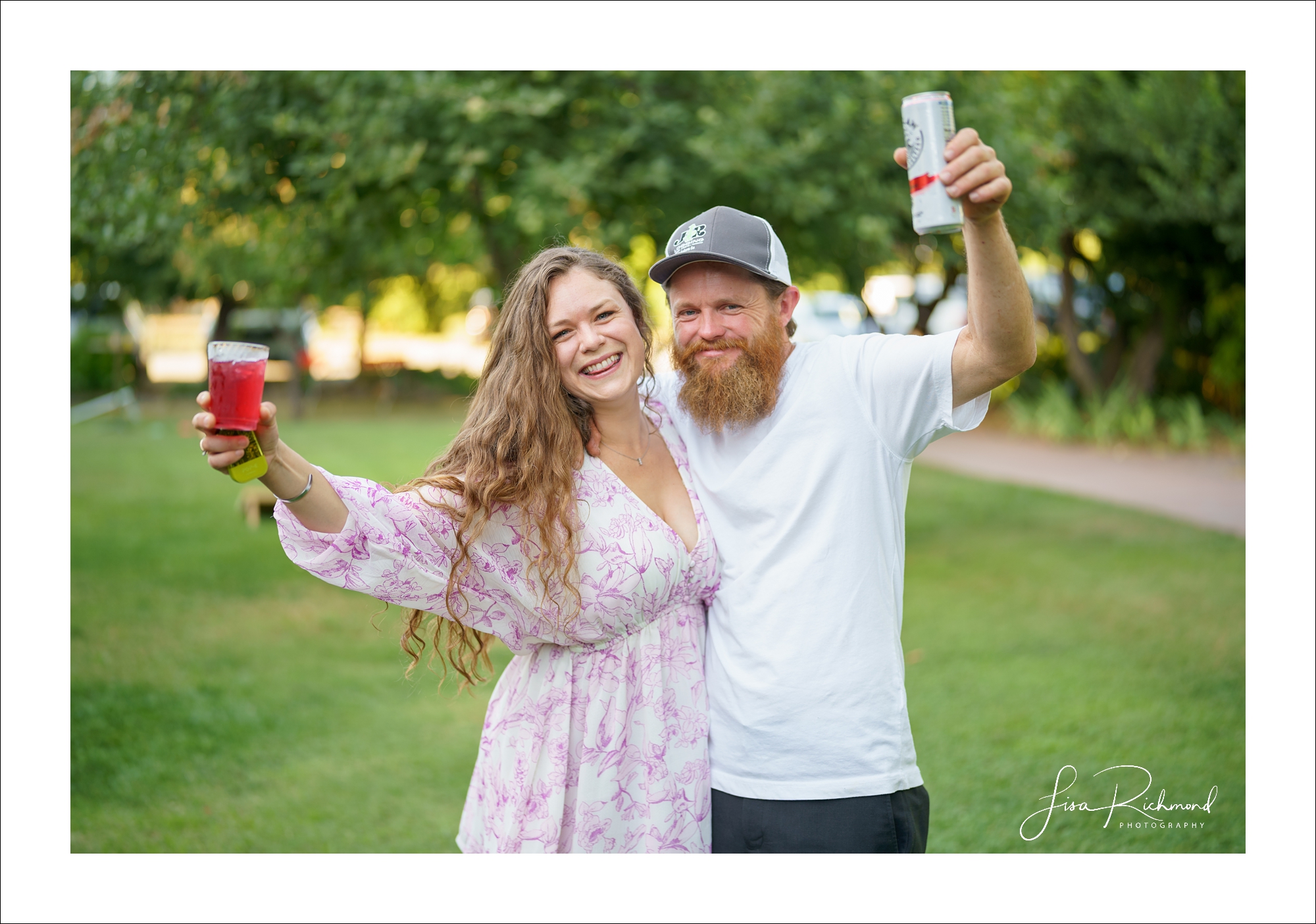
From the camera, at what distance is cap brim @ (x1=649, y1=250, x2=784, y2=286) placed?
272 centimetres

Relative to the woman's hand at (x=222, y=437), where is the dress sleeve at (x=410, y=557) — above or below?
below

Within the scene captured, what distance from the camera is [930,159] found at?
233 cm

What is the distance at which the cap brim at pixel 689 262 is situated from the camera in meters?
2.72

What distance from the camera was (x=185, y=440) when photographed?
17.3 m

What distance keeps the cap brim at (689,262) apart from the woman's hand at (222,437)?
1.06 metres

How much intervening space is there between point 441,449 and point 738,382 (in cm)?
566

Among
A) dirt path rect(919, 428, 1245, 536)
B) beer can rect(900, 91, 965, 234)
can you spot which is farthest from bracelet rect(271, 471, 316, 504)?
dirt path rect(919, 428, 1245, 536)

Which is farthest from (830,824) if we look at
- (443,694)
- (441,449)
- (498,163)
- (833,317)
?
(833,317)

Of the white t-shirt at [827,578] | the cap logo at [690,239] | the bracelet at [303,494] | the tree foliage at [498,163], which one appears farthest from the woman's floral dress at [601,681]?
the tree foliage at [498,163]

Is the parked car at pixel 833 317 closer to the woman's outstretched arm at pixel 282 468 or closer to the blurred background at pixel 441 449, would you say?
the blurred background at pixel 441 449

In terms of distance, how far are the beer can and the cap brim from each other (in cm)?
51

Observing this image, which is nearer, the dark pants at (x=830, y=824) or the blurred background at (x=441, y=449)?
the dark pants at (x=830, y=824)

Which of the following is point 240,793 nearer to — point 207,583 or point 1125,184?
point 207,583

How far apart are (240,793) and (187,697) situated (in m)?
1.46
